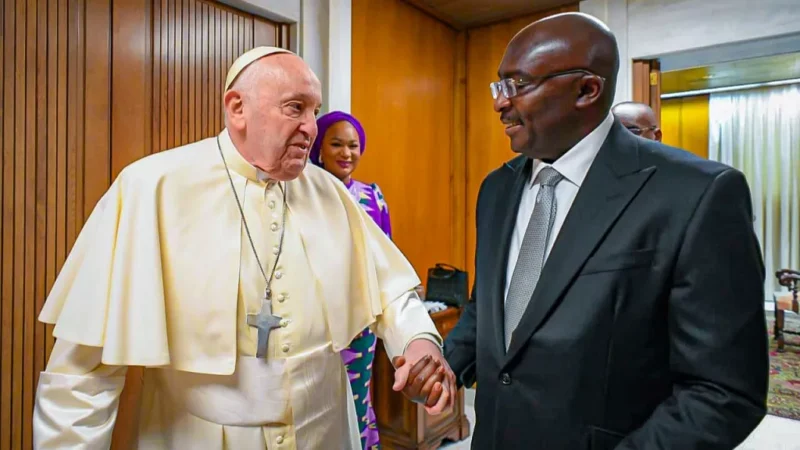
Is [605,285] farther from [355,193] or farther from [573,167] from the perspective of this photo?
[355,193]

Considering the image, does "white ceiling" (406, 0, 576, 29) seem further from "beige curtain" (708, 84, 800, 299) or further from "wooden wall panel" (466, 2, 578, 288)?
"beige curtain" (708, 84, 800, 299)

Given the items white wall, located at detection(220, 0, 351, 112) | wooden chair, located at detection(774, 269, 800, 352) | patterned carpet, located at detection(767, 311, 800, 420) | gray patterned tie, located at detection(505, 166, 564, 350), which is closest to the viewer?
gray patterned tie, located at detection(505, 166, 564, 350)

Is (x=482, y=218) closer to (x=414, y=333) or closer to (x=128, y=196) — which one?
(x=414, y=333)

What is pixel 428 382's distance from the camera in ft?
3.87

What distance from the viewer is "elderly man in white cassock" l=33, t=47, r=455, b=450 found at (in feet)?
3.85

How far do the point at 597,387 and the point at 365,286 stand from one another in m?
0.73

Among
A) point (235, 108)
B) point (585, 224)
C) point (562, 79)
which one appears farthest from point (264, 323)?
point (562, 79)

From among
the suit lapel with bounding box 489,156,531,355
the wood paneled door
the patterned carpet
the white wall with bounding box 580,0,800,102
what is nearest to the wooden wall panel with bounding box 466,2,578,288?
the white wall with bounding box 580,0,800,102

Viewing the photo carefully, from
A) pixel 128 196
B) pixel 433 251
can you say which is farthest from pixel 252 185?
pixel 433 251

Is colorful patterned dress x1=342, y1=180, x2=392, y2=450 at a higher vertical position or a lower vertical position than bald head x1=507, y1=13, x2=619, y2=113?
lower

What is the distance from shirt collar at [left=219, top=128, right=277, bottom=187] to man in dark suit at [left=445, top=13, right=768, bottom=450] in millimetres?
655

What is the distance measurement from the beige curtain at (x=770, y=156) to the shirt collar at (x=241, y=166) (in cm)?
825

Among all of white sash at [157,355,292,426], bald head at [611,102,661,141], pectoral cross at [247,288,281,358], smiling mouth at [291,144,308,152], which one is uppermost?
bald head at [611,102,661,141]

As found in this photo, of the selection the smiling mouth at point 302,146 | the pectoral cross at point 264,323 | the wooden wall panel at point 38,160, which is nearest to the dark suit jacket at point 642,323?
the pectoral cross at point 264,323
